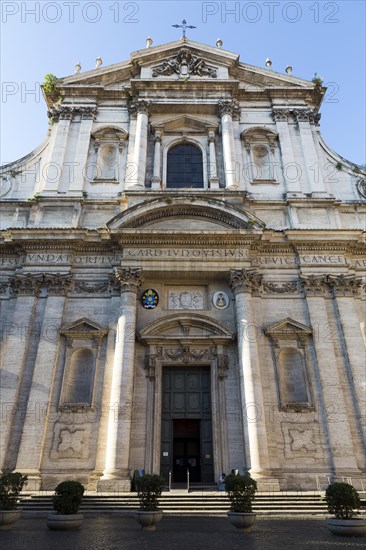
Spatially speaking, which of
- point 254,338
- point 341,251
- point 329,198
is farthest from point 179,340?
point 329,198

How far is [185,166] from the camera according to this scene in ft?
68.6

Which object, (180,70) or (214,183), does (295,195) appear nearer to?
(214,183)

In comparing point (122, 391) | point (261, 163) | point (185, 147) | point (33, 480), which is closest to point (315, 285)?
point (261, 163)

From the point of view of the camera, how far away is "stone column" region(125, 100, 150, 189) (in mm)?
19359

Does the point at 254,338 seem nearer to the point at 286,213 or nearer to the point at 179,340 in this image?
the point at 179,340

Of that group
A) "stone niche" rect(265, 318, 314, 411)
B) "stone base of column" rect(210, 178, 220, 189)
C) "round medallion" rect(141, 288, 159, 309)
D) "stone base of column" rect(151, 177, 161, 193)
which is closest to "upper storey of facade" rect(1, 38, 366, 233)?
"stone base of column" rect(210, 178, 220, 189)

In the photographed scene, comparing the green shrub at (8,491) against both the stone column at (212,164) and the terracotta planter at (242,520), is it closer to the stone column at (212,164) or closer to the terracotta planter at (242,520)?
the terracotta planter at (242,520)

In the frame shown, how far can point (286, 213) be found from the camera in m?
18.9

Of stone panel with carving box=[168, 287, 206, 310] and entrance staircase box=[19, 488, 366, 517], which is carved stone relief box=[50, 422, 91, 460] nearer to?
entrance staircase box=[19, 488, 366, 517]

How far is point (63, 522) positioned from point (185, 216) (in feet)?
38.8

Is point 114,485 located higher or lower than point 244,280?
lower

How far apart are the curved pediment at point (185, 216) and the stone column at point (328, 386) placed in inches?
131

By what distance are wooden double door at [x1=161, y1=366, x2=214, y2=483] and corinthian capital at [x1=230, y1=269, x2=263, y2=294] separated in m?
3.26

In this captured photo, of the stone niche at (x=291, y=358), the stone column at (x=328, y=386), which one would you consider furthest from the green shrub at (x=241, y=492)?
the stone niche at (x=291, y=358)
